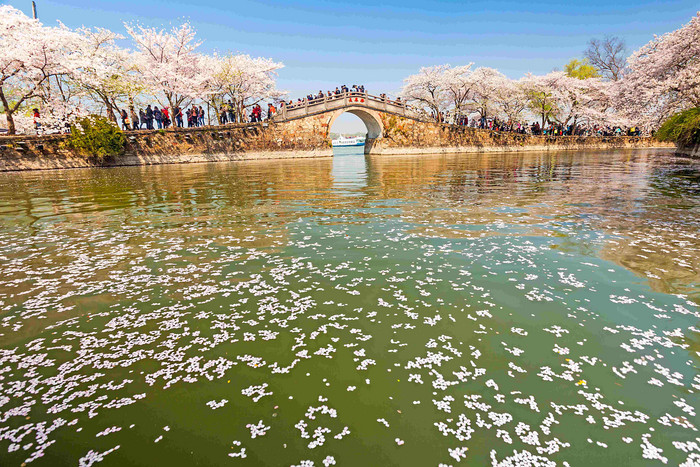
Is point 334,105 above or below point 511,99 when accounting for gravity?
below

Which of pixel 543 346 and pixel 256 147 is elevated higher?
pixel 256 147

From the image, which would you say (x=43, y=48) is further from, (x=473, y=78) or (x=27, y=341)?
(x=473, y=78)

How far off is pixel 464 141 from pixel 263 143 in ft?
78.0

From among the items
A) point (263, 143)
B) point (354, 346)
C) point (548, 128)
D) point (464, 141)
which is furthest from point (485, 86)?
point (354, 346)

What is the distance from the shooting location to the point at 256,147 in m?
31.7

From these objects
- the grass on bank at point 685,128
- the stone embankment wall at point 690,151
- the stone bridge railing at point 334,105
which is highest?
the stone bridge railing at point 334,105

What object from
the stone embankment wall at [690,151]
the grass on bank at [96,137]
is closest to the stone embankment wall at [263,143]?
the grass on bank at [96,137]

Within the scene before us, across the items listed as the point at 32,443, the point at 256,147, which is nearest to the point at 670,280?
the point at 32,443

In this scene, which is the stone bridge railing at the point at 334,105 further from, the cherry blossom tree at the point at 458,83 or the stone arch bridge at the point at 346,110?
the cherry blossom tree at the point at 458,83

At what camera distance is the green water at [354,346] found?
1.76 metres

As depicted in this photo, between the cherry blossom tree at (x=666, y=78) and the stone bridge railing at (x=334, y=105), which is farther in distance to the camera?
the stone bridge railing at (x=334, y=105)

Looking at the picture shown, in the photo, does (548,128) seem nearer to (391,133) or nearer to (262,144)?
(391,133)

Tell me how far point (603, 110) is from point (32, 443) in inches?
2420

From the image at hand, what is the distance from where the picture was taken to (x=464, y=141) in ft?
133
